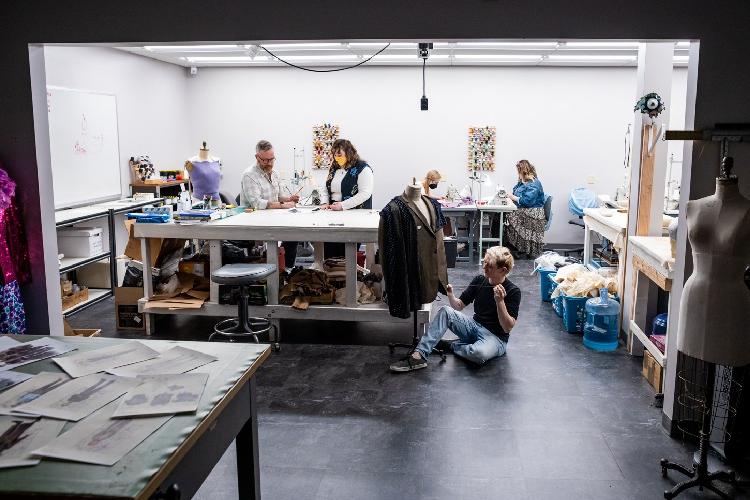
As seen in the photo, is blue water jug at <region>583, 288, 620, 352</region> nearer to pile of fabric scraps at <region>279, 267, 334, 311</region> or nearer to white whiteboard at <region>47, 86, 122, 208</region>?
pile of fabric scraps at <region>279, 267, 334, 311</region>

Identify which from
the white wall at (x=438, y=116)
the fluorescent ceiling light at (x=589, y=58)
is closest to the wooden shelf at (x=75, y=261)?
the white wall at (x=438, y=116)

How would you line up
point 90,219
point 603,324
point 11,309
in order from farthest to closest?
point 90,219 → point 603,324 → point 11,309

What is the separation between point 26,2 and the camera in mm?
3709

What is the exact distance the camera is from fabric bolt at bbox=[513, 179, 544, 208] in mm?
8797

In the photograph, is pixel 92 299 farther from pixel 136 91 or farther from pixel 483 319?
pixel 483 319

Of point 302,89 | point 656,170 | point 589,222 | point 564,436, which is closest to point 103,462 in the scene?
point 564,436

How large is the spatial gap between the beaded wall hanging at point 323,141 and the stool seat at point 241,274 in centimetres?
529

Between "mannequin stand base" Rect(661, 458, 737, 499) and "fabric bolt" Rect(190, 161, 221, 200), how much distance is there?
4.58 meters

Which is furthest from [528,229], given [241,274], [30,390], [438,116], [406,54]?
[30,390]

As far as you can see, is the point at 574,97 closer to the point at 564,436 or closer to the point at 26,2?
the point at 564,436

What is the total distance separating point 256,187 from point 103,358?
3980mm

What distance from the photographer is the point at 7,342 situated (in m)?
2.57

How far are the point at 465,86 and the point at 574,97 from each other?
1.62m

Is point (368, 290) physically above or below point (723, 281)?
below
